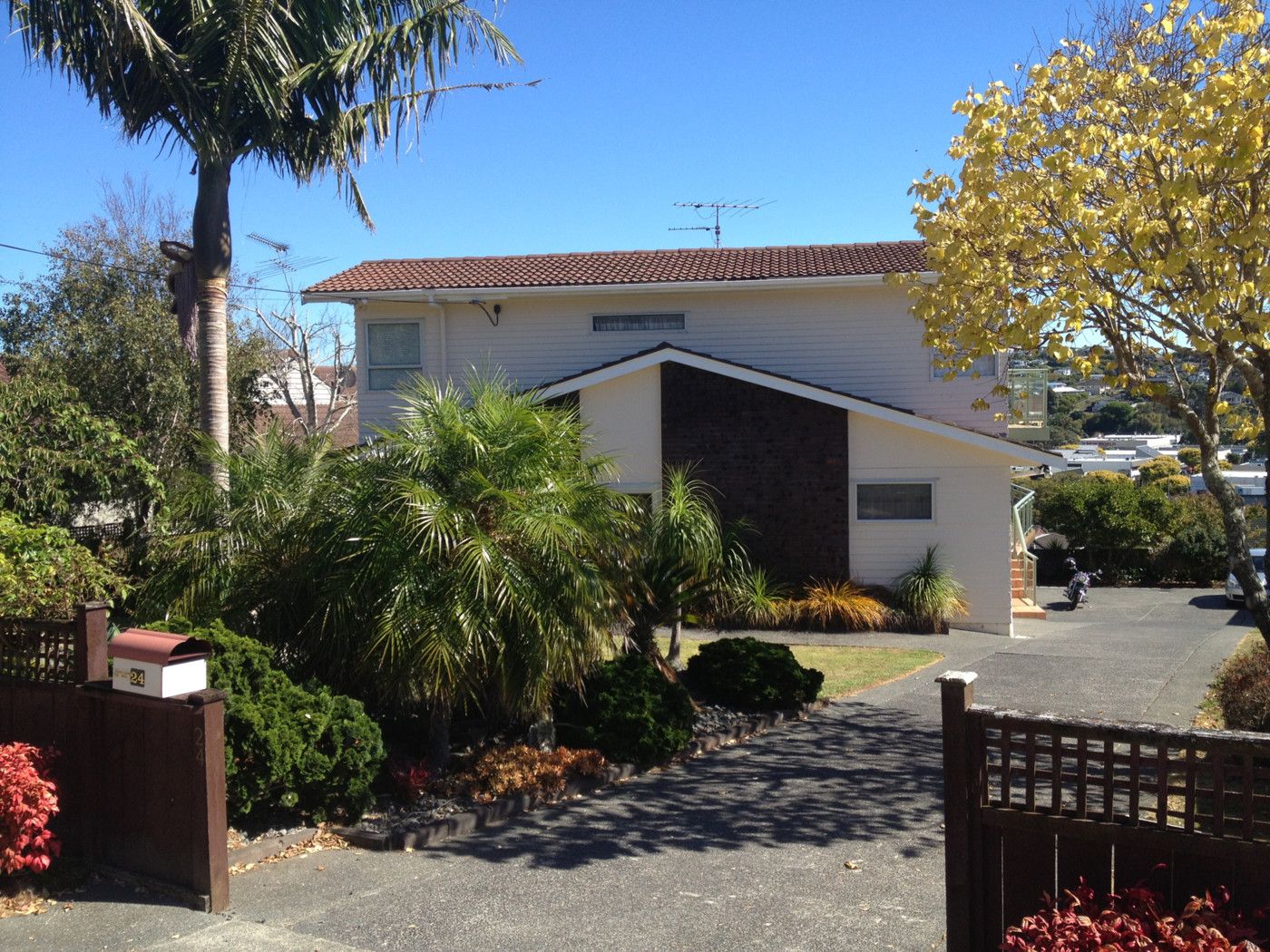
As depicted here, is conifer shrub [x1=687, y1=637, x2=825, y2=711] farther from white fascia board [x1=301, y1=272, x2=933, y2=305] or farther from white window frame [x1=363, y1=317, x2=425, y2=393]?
white window frame [x1=363, y1=317, x2=425, y2=393]

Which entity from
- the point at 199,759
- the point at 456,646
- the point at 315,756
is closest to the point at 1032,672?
the point at 456,646

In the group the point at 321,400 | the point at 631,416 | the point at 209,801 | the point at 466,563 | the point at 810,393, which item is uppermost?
the point at 321,400

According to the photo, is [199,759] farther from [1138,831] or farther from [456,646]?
[1138,831]

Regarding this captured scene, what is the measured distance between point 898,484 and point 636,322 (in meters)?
6.06

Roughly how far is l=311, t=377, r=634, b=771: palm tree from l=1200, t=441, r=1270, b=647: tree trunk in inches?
198

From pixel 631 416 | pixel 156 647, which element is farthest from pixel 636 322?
pixel 156 647

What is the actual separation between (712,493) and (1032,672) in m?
7.14

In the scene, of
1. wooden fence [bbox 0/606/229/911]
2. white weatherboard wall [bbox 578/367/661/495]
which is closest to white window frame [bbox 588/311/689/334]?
white weatherboard wall [bbox 578/367/661/495]

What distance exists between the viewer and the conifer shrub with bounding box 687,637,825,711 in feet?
38.1

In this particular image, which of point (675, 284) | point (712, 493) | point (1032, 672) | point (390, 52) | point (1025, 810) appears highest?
point (390, 52)

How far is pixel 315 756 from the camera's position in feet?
24.4

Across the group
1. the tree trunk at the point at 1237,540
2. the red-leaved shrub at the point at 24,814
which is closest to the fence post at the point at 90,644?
the red-leaved shrub at the point at 24,814

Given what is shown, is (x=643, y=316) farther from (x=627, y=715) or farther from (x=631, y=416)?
(x=627, y=715)

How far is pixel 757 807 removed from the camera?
329 inches
